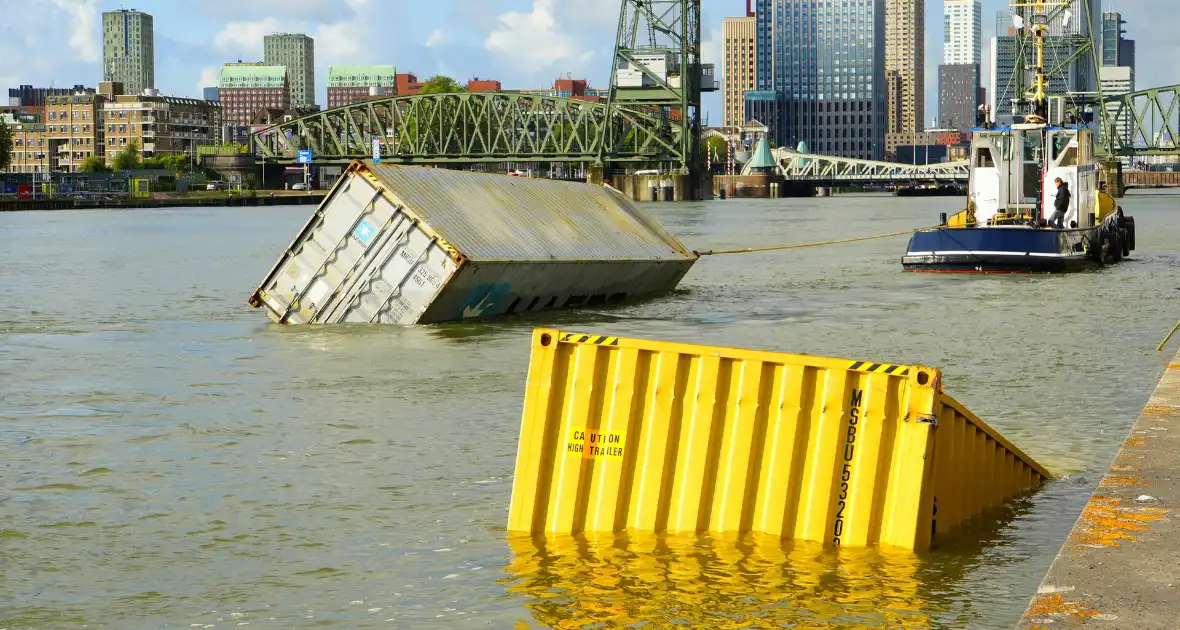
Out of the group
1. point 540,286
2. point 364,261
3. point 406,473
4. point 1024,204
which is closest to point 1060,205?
point 1024,204

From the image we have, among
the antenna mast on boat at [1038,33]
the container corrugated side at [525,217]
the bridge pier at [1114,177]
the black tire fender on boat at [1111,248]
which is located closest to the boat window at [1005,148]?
the antenna mast on boat at [1038,33]

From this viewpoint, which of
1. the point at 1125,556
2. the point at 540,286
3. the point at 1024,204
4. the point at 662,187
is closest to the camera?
the point at 1125,556

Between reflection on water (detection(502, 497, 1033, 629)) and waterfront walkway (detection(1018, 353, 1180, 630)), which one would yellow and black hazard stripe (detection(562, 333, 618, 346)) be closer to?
reflection on water (detection(502, 497, 1033, 629))

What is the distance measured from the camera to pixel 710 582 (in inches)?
367

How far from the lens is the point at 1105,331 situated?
84.1 feet

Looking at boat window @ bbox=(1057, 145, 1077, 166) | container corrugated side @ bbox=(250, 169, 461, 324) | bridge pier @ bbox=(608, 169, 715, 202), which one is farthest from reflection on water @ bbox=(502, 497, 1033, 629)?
bridge pier @ bbox=(608, 169, 715, 202)

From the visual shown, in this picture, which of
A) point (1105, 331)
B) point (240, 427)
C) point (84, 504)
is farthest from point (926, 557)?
point (1105, 331)

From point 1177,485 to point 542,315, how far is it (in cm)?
1980

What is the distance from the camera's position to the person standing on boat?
40.9 m

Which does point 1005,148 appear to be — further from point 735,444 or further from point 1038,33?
point 735,444

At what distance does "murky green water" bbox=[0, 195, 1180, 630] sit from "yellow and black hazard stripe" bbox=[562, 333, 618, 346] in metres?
1.31

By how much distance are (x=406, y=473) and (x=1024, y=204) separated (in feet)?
108

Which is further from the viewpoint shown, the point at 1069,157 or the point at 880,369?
the point at 1069,157

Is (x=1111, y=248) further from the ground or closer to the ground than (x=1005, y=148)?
closer to the ground
